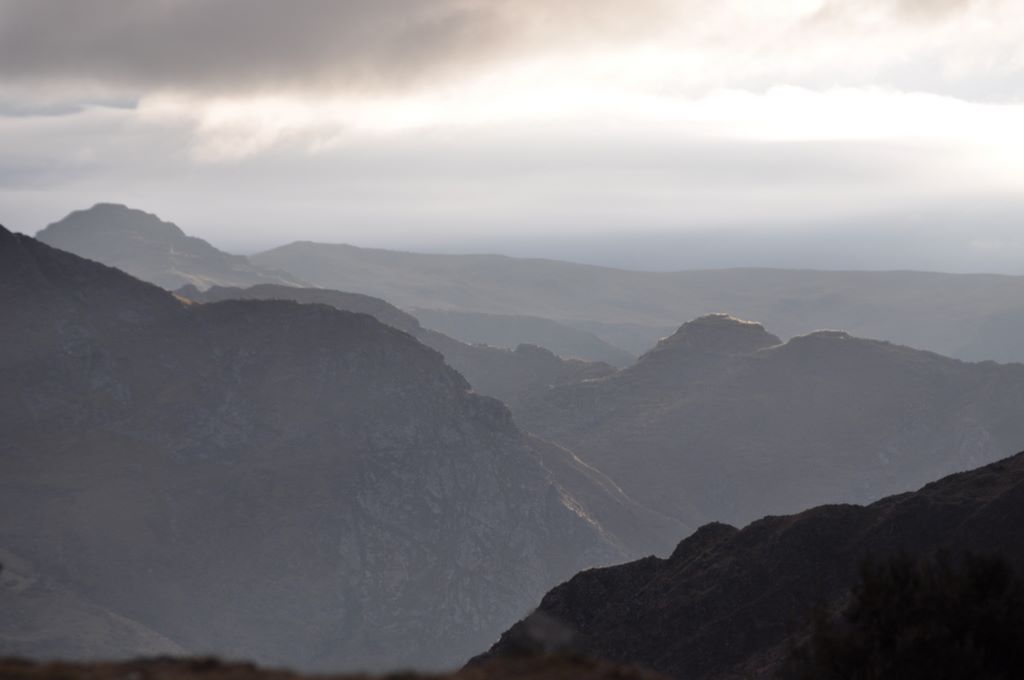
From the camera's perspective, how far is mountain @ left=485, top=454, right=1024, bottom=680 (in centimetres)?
9256

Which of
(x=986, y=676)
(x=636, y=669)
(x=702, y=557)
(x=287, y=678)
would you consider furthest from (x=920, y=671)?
(x=702, y=557)

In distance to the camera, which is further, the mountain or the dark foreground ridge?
the mountain

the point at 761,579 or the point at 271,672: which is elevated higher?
the point at 271,672

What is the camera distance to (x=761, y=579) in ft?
326

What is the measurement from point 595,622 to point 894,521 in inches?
959

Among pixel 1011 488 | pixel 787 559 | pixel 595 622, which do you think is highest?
pixel 1011 488

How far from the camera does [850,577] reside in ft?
305

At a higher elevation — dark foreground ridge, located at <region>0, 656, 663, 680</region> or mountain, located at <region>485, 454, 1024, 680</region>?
dark foreground ridge, located at <region>0, 656, 663, 680</region>

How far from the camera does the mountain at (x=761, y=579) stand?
92.6m

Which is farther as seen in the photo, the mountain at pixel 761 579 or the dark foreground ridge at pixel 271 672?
the mountain at pixel 761 579

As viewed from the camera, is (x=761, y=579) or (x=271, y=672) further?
(x=761, y=579)

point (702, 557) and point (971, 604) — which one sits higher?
point (971, 604)

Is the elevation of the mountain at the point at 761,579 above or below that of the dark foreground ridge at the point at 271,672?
below

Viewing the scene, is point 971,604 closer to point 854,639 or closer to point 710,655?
point 854,639
